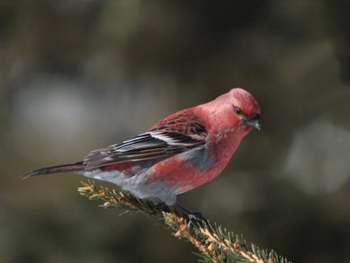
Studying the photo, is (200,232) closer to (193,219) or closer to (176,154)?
(193,219)

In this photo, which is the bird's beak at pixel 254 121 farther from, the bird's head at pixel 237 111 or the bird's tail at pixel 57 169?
the bird's tail at pixel 57 169

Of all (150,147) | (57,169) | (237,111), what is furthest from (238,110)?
(57,169)

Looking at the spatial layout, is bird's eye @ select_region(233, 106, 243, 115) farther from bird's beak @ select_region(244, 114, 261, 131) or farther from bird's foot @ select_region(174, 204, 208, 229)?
bird's foot @ select_region(174, 204, 208, 229)

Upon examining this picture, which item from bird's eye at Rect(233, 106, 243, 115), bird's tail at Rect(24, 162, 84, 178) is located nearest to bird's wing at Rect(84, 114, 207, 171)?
bird's tail at Rect(24, 162, 84, 178)

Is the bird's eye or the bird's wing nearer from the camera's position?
the bird's eye

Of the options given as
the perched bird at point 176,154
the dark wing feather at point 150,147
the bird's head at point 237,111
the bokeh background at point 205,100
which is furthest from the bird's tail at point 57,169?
the bokeh background at point 205,100

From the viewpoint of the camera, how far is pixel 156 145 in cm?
477

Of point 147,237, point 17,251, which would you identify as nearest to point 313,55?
point 147,237

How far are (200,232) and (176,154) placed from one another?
739 millimetres

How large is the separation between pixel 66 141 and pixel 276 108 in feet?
8.35

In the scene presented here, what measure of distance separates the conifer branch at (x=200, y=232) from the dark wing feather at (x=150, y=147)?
221 mm

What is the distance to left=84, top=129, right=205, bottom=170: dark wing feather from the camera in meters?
4.64

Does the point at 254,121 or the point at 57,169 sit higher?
the point at 57,169

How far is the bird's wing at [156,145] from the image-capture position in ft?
15.3
